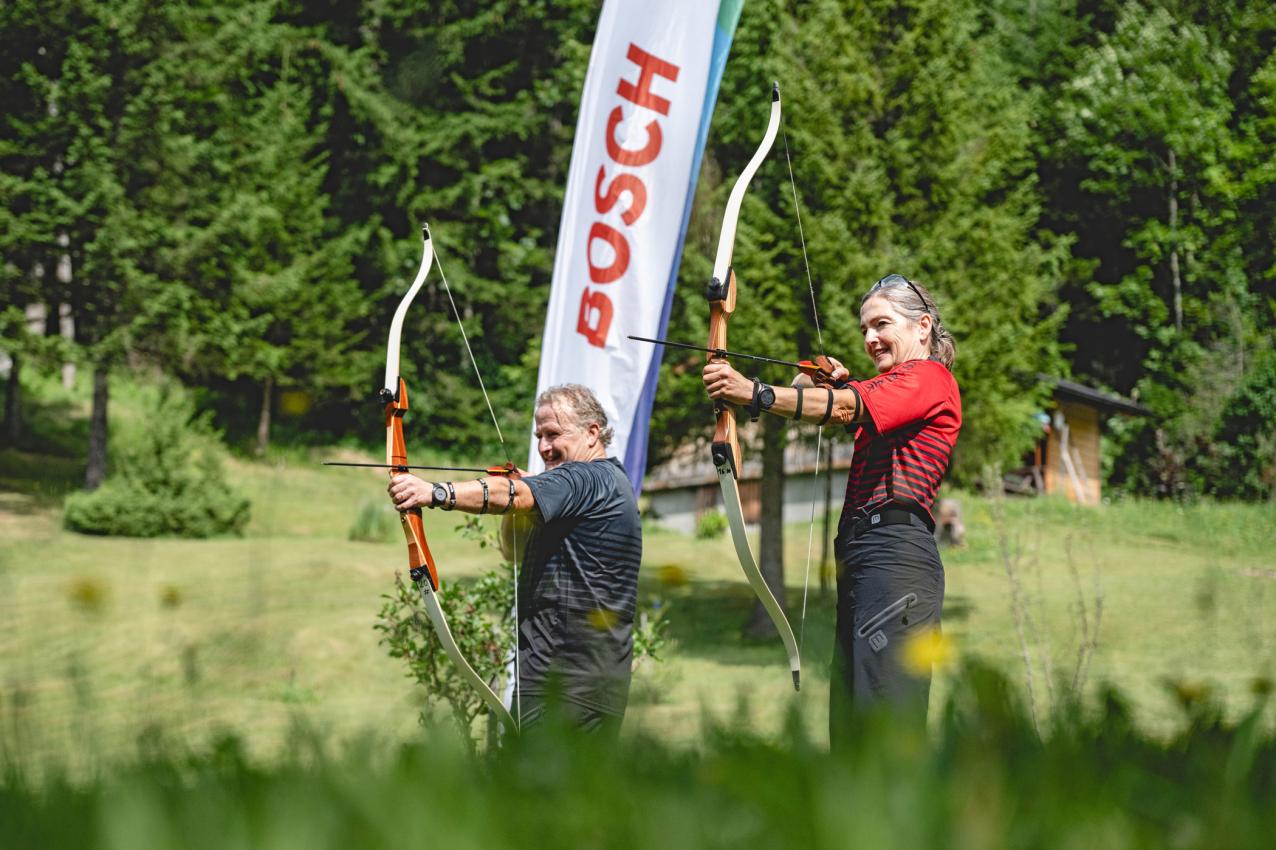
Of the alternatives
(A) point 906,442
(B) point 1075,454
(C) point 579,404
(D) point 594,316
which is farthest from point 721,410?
(B) point 1075,454

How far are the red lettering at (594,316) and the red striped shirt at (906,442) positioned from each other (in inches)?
133

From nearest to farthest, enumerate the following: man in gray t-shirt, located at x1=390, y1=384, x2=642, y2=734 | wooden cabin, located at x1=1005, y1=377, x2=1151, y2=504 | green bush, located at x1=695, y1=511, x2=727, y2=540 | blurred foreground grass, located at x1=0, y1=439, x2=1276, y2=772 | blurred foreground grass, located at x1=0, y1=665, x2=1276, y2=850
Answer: blurred foreground grass, located at x1=0, y1=665, x2=1276, y2=850 → blurred foreground grass, located at x1=0, y1=439, x2=1276, y2=772 → man in gray t-shirt, located at x1=390, y1=384, x2=642, y2=734 → green bush, located at x1=695, y1=511, x2=727, y2=540 → wooden cabin, located at x1=1005, y1=377, x2=1151, y2=504

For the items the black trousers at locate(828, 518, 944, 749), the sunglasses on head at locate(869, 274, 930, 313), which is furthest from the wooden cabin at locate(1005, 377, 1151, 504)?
the black trousers at locate(828, 518, 944, 749)

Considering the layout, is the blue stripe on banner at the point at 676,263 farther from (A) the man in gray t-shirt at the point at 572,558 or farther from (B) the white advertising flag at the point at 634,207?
(A) the man in gray t-shirt at the point at 572,558

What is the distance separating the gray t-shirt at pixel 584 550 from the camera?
3.80 metres

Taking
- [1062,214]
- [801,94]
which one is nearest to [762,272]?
[801,94]

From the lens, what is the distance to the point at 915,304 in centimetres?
355

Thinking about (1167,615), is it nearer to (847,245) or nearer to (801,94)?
(847,245)

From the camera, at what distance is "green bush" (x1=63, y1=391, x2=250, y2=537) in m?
20.7


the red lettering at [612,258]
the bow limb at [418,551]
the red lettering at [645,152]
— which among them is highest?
the red lettering at [645,152]

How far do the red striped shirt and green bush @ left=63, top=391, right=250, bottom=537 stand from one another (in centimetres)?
1900

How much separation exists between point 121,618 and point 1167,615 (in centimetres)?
1080

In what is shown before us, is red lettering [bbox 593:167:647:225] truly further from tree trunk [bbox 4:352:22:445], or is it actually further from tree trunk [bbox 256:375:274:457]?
tree trunk [bbox 256:375:274:457]

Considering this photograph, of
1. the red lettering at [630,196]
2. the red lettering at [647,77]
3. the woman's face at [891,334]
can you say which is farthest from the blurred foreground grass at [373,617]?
the red lettering at [647,77]
